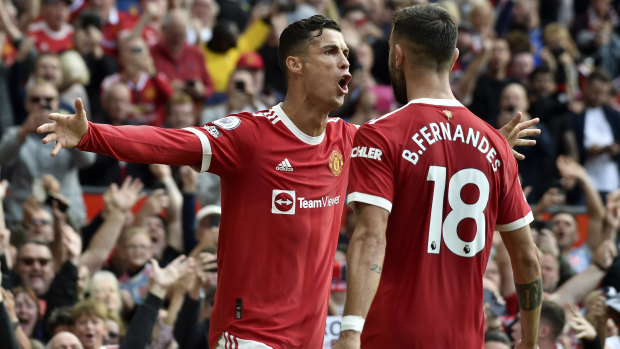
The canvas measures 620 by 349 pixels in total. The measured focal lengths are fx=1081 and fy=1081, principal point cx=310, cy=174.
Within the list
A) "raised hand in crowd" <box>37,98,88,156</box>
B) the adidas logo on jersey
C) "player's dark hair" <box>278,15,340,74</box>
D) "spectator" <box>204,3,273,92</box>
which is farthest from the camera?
"raised hand in crowd" <box>37,98,88,156</box>

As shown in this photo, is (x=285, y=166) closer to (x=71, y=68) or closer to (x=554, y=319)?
(x=554, y=319)

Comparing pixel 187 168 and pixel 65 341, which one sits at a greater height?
pixel 187 168

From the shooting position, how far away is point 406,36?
525 cm

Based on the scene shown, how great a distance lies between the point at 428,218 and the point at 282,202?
1.23m

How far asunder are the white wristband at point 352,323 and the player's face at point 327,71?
1827 millimetres

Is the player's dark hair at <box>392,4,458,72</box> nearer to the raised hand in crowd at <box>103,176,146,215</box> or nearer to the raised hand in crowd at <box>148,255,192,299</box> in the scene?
the raised hand in crowd at <box>148,255,192,299</box>

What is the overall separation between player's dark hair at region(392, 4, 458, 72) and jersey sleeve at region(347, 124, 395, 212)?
0.46 m

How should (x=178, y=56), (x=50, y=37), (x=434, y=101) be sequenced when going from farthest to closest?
(x=178, y=56)
(x=50, y=37)
(x=434, y=101)

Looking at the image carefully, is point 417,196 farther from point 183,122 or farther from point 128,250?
point 183,122

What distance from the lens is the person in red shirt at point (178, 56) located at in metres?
14.0

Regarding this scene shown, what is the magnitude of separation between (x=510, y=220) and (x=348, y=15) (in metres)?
11.1

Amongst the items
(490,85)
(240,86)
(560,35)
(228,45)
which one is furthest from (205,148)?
(560,35)

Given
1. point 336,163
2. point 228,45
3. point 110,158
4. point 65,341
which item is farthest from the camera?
point 228,45

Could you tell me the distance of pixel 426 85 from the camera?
527 centimetres
